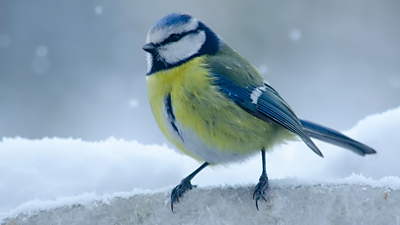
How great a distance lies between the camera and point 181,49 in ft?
6.10

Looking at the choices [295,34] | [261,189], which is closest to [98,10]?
[295,34]

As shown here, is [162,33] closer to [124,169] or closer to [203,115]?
[203,115]

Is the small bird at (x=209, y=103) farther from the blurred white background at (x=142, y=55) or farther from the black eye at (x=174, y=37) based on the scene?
the blurred white background at (x=142, y=55)

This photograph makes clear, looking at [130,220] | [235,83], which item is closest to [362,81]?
[235,83]

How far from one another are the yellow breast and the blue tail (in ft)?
1.36

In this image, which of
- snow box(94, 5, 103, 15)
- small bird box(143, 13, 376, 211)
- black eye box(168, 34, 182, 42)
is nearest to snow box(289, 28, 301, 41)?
snow box(94, 5, 103, 15)

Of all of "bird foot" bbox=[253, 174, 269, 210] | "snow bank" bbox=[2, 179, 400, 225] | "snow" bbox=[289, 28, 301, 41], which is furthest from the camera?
"snow" bbox=[289, 28, 301, 41]

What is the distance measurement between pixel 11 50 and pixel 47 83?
0.47 m

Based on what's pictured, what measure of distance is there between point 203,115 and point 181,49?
1.26 feet

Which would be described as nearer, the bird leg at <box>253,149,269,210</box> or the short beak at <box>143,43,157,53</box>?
the bird leg at <box>253,149,269,210</box>

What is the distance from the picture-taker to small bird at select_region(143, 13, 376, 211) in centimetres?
164

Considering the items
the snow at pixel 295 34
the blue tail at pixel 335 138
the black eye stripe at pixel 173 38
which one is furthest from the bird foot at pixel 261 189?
the snow at pixel 295 34

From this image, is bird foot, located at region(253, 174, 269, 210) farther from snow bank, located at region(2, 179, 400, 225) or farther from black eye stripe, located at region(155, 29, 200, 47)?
black eye stripe, located at region(155, 29, 200, 47)

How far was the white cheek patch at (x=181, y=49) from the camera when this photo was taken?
1.82 metres
